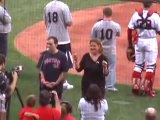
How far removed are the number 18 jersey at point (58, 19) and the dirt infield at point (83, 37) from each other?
1967mm

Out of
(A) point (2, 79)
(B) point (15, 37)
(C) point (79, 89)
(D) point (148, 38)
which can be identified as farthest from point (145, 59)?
(B) point (15, 37)

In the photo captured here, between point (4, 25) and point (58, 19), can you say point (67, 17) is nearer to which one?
point (58, 19)

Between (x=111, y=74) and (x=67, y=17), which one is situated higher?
A: (x=67, y=17)

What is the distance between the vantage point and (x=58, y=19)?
43.7 ft

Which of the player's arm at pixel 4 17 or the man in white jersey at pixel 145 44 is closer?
the man in white jersey at pixel 145 44

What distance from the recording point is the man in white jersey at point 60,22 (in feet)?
43.6

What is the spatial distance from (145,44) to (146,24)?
380 mm

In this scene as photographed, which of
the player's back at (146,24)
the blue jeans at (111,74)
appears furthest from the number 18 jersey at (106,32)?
the player's back at (146,24)

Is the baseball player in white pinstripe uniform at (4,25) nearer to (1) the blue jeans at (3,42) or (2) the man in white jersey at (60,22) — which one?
(1) the blue jeans at (3,42)

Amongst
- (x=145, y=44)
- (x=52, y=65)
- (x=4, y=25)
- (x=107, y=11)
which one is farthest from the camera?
(x=4, y=25)

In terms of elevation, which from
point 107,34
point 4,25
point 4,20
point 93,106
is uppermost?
point 4,20

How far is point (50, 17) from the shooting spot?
1340 centimetres

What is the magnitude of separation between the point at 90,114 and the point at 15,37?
390 inches

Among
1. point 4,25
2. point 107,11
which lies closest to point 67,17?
point 107,11
